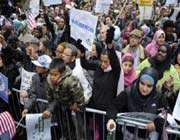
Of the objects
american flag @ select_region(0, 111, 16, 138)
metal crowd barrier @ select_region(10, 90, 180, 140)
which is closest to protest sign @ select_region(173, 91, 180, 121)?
metal crowd barrier @ select_region(10, 90, 180, 140)

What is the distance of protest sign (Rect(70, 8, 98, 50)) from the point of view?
8.34m

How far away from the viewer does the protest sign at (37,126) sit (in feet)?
22.2

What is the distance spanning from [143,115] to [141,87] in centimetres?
33

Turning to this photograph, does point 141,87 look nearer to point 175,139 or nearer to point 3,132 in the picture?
point 175,139

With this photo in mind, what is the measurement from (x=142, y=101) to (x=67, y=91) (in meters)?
1.00

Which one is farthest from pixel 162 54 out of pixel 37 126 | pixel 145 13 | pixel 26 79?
pixel 145 13

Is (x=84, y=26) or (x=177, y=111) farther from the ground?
(x=84, y=26)

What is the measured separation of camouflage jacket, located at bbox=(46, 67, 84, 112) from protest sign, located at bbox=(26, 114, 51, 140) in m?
0.40

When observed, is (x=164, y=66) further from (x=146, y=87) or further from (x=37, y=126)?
(x=37, y=126)

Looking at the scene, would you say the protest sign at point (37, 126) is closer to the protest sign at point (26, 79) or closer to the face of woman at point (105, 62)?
the protest sign at point (26, 79)

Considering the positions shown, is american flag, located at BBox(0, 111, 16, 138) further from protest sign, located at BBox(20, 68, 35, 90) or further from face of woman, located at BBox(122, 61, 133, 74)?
face of woman, located at BBox(122, 61, 133, 74)

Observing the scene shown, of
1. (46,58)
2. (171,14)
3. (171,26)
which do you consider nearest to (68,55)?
(46,58)

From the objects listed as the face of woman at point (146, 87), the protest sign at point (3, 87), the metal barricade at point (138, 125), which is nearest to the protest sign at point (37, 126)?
the protest sign at point (3, 87)

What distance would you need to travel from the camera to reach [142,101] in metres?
5.98
